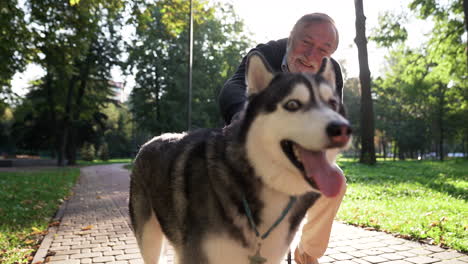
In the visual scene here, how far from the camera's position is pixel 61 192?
11477 millimetres

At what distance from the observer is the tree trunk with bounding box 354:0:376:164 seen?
1708 cm

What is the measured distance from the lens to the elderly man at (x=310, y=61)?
129 inches

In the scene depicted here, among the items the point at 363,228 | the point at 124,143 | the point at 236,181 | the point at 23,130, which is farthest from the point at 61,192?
the point at 124,143

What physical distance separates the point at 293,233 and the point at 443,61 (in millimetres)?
20631

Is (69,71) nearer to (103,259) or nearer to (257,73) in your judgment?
(103,259)

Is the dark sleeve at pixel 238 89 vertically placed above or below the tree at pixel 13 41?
below

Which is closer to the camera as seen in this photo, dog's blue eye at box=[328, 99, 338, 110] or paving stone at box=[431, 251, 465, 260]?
dog's blue eye at box=[328, 99, 338, 110]

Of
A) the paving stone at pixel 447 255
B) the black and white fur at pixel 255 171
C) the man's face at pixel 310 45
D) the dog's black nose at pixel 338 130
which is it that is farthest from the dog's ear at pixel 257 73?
the paving stone at pixel 447 255

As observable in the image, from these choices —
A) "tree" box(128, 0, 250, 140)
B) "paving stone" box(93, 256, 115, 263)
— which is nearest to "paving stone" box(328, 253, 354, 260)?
"paving stone" box(93, 256, 115, 263)

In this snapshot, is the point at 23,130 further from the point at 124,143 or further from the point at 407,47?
the point at 407,47

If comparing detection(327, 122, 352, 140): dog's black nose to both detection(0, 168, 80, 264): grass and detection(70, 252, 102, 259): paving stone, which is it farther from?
detection(0, 168, 80, 264): grass

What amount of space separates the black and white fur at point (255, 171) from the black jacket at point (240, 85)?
1.25 feet

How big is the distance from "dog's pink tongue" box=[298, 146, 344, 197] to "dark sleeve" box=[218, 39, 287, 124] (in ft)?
2.91

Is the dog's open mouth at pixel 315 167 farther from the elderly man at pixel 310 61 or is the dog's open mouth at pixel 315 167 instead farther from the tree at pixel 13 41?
the tree at pixel 13 41
